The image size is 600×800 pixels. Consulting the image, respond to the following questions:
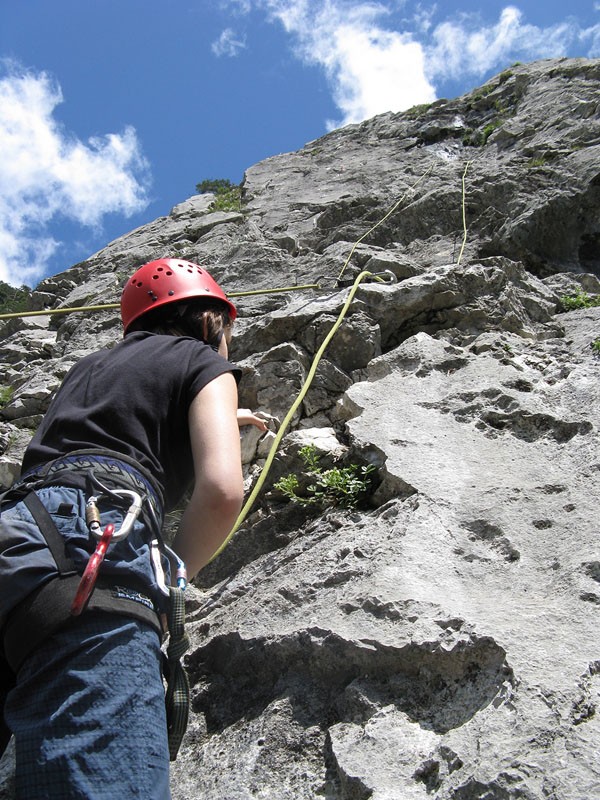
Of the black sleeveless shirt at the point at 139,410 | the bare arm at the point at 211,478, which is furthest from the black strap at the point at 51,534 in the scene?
the bare arm at the point at 211,478

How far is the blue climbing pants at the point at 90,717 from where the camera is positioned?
5.62 ft

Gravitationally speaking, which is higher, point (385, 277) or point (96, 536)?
point (385, 277)

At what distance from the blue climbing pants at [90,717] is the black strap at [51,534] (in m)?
0.14

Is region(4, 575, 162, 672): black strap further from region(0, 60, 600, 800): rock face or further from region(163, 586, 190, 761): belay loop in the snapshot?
region(0, 60, 600, 800): rock face

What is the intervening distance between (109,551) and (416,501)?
1.92 metres

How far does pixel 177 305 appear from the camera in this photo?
315 cm

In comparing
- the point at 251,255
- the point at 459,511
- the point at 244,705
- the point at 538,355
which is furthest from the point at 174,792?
the point at 251,255

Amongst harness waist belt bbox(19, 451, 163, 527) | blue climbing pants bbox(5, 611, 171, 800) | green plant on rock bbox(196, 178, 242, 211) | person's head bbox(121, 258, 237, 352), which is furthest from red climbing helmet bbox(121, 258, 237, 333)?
green plant on rock bbox(196, 178, 242, 211)

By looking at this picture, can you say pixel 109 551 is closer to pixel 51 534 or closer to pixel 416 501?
pixel 51 534

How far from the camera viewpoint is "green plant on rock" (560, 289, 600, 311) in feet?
19.0

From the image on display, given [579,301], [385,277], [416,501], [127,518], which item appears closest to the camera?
[127,518]

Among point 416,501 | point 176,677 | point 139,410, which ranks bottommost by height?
point 176,677

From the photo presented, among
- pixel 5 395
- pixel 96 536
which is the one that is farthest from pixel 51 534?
pixel 5 395

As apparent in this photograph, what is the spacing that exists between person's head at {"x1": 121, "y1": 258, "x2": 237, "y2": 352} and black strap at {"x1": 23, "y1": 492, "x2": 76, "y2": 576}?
3.79ft
